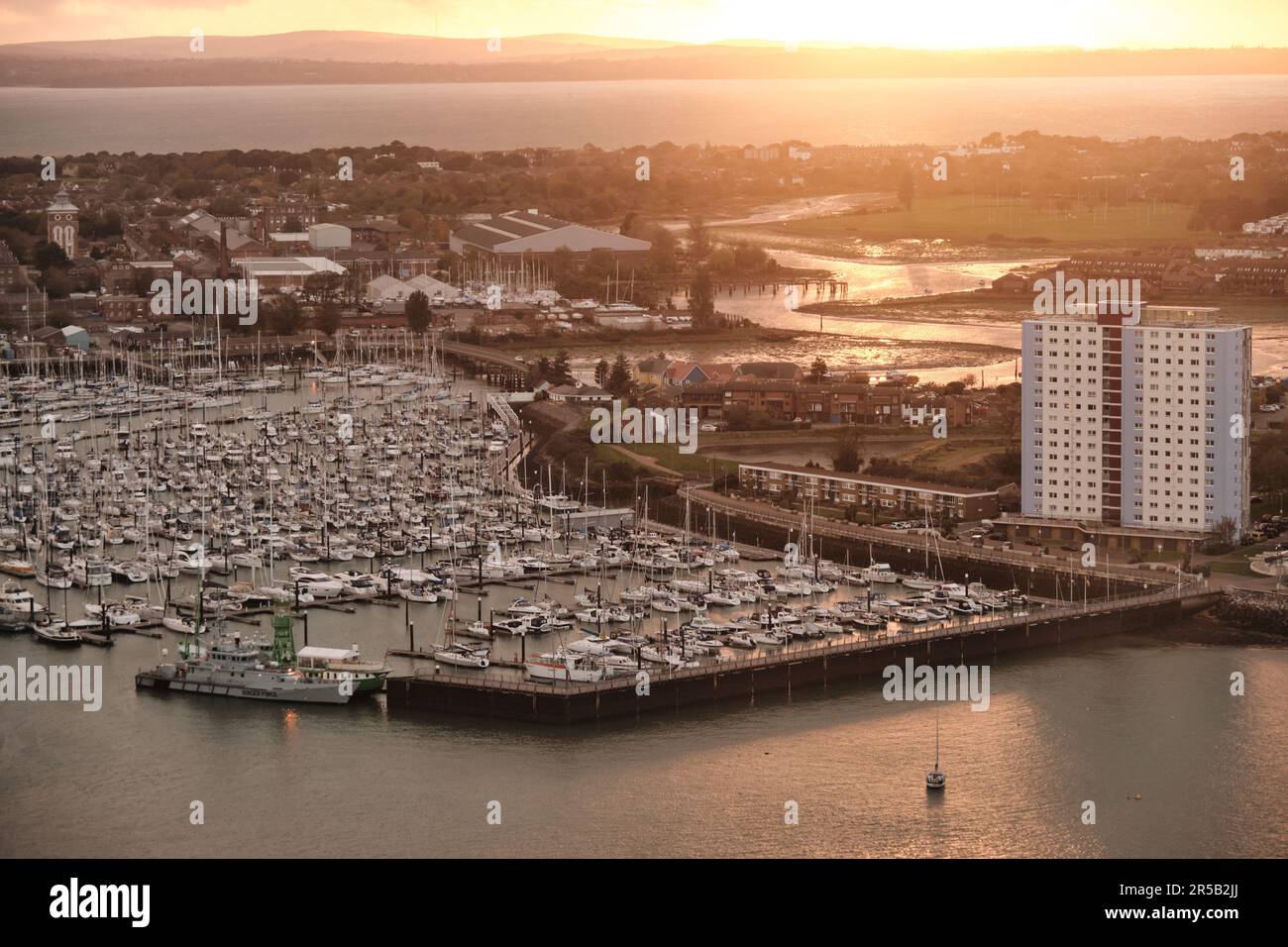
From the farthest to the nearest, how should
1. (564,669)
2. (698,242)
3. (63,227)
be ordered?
1. (698,242)
2. (63,227)
3. (564,669)

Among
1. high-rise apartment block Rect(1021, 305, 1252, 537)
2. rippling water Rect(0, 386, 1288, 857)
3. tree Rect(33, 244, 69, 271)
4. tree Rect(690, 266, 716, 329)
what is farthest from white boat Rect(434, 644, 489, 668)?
tree Rect(33, 244, 69, 271)

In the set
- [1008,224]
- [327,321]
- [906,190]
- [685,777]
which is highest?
[906,190]

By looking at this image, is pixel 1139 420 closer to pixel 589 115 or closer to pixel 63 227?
pixel 63 227

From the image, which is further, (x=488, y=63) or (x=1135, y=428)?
(x=488, y=63)

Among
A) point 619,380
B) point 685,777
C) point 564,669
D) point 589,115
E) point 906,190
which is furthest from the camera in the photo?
point 589,115

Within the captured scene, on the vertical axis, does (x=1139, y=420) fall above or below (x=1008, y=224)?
below

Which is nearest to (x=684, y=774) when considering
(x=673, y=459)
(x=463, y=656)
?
(x=463, y=656)

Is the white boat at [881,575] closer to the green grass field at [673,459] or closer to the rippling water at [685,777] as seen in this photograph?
the rippling water at [685,777]
